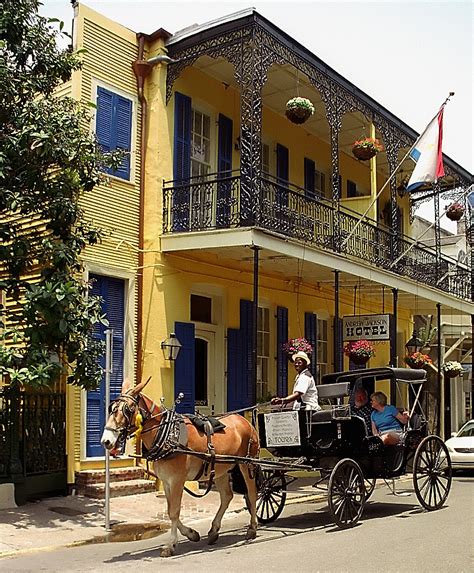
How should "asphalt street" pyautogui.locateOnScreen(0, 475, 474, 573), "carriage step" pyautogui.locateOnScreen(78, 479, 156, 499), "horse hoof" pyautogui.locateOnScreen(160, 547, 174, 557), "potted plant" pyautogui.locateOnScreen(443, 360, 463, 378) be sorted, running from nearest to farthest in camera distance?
"asphalt street" pyautogui.locateOnScreen(0, 475, 474, 573) → "horse hoof" pyautogui.locateOnScreen(160, 547, 174, 557) → "carriage step" pyautogui.locateOnScreen(78, 479, 156, 499) → "potted plant" pyautogui.locateOnScreen(443, 360, 463, 378)

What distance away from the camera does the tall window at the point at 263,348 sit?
1797 centimetres

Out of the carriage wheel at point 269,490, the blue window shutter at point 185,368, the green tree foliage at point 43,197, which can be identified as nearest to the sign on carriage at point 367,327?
the blue window shutter at point 185,368

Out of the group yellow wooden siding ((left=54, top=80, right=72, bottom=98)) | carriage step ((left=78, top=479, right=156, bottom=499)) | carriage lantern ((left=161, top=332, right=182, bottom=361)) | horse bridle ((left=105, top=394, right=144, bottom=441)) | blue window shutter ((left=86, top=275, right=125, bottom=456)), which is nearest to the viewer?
horse bridle ((left=105, top=394, right=144, bottom=441))

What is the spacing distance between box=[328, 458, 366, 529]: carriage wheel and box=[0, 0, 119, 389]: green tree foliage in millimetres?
3584

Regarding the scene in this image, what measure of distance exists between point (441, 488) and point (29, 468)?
21.8 ft

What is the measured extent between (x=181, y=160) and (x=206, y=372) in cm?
436

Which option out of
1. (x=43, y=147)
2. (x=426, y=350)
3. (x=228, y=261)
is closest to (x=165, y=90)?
(x=228, y=261)

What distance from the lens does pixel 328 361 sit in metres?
21.1

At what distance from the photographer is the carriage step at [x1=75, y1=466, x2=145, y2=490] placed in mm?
13047

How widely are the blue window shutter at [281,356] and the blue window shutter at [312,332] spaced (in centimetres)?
110

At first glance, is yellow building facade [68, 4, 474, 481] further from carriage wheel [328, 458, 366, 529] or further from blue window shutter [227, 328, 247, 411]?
→ carriage wheel [328, 458, 366, 529]

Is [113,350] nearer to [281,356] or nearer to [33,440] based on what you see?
[33,440]

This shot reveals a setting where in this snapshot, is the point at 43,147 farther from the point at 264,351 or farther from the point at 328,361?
the point at 328,361

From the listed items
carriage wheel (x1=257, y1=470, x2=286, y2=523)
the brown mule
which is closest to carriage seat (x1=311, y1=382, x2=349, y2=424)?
carriage wheel (x1=257, y1=470, x2=286, y2=523)
